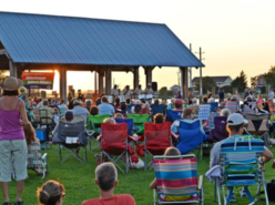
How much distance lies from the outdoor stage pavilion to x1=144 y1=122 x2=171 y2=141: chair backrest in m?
14.9

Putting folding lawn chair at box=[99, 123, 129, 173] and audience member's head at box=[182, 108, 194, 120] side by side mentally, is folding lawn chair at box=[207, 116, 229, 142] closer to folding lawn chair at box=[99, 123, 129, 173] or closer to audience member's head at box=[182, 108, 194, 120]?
audience member's head at box=[182, 108, 194, 120]

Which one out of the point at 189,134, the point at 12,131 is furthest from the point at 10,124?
the point at 189,134

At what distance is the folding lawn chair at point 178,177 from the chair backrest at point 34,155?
3.49 m

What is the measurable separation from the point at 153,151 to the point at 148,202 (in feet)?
8.34

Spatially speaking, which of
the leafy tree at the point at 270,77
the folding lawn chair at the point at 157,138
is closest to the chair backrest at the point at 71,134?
the folding lawn chair at the point at 157,138

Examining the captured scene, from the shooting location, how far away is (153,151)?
9281 millimetres

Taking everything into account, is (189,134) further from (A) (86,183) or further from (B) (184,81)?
(B) (184,81)

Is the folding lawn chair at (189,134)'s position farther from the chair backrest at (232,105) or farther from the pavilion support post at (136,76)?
the pavilion support post at (136,76)

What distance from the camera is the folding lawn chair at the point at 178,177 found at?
5489mm

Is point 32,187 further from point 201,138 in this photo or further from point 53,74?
point 53,74

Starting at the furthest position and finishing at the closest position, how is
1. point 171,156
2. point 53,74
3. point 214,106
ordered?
1. point 53,74
2. point 214,106
3. point 171,156

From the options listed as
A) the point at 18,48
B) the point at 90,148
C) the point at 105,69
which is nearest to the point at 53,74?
the point at 105,69

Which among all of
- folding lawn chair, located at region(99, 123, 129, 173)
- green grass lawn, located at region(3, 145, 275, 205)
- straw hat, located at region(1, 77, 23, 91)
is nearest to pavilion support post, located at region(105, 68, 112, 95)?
green grass lawn, located at region(3, 145, 275, 205)

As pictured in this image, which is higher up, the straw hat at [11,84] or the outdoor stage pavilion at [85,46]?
the outdoor stage pavilion at [85,46]
